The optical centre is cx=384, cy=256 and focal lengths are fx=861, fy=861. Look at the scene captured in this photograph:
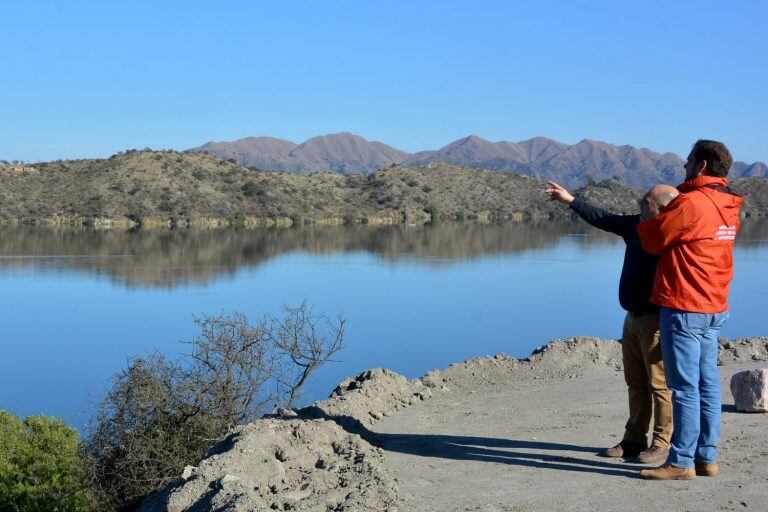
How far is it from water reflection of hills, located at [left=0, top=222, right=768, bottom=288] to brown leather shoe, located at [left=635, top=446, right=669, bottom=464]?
28.5 metres

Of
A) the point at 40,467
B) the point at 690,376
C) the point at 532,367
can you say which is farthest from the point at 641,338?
the point at 40,467

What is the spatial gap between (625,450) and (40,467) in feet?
24.6

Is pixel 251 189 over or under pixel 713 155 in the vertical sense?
over

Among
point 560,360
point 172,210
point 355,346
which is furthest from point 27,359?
point 172,210

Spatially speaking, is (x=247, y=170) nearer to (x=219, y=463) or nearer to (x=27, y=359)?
(x=27, y=359)

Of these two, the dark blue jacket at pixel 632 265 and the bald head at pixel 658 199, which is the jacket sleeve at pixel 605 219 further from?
the bald head at pixel 658 199

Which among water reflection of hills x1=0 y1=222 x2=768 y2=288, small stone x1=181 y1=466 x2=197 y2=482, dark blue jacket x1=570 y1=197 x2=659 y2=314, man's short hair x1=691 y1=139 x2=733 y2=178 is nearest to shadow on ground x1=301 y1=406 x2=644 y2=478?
dark blue jacket x1=570 y1=197 x2=659 y2=314

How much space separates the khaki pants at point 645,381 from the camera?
548 centimetres

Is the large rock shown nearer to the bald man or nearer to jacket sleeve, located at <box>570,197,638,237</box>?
the bald man

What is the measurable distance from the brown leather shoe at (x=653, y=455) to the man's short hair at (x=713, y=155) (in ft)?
5.88

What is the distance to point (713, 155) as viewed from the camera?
503 cm

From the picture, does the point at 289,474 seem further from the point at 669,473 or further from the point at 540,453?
the point at 669,473

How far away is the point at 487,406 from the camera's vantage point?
26.1 feet

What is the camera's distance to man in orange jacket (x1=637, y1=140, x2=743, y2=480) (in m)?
Result: 4.92
